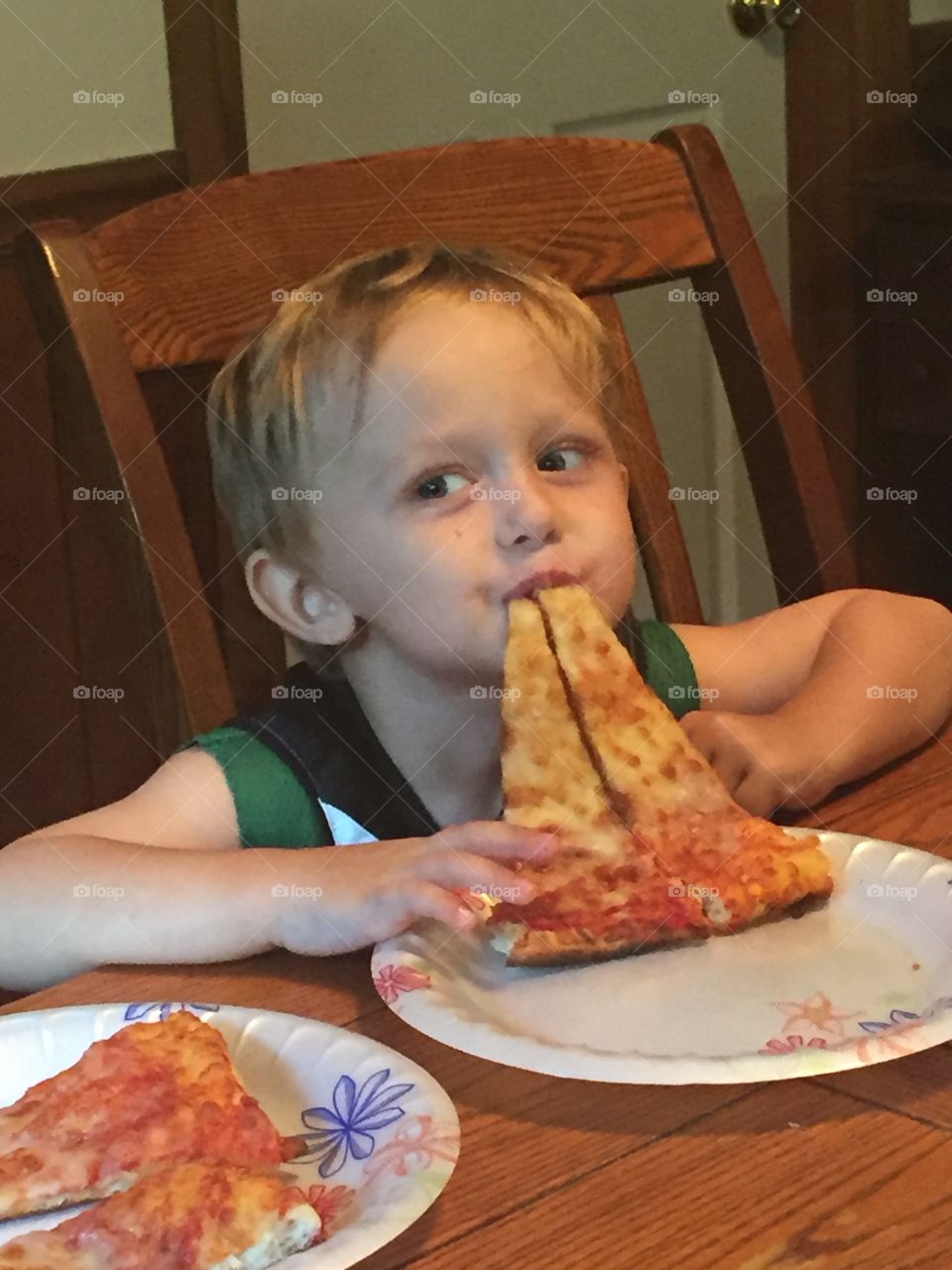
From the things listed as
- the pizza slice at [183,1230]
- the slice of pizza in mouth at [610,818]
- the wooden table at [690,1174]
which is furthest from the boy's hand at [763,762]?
the pizza slice at [183,1230]

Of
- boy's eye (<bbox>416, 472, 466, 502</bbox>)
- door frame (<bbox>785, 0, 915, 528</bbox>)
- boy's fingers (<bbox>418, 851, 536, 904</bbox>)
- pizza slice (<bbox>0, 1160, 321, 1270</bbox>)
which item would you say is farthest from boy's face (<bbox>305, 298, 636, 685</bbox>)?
door frame (<bbox>785, 0, 915, 528</bbox>)

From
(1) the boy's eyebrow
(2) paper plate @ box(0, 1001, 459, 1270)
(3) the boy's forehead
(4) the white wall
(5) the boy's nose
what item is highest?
(4) the white wall

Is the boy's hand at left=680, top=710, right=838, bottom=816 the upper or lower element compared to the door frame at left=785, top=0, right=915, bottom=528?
lower

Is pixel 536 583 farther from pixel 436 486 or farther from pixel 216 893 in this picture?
pixel 216 893

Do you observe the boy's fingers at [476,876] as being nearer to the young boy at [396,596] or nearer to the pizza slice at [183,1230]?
the young boy at [396,596]

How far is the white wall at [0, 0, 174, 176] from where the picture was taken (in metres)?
2.07

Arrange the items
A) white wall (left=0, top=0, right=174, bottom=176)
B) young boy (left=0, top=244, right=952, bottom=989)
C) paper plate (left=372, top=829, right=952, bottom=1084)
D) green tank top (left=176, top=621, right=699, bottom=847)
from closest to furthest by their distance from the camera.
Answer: paper plate (left=372, top=829, right=952, bottom=1084)
young boy (left=0, top=244, right=952, bottom=989)
green tank top (left=176, top=621, right=699, bottom=847)
white wall (left=0, top=0, right=174, bottom=176)

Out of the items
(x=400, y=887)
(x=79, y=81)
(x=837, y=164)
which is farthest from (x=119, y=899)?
(x=837, y=164)

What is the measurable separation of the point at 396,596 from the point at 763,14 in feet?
5.18

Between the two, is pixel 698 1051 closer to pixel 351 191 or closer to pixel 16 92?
pixel 351 191

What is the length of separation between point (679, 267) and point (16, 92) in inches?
47.0

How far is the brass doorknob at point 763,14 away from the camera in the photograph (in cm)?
222

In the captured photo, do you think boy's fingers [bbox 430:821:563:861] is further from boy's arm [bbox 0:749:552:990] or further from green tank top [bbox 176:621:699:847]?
green tank top [bbox 176:621:699:847]

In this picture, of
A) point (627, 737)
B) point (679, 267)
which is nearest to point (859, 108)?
point (679, 267)
